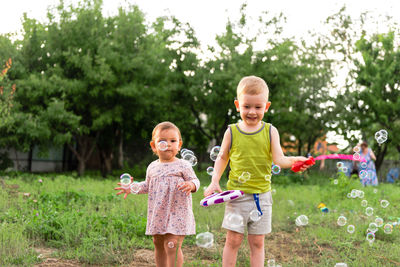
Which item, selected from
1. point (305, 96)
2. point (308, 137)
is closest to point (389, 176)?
point (308, 137)

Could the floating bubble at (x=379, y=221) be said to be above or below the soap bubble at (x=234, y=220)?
below

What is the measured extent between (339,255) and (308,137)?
17.7 metres

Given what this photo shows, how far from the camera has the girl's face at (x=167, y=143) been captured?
353 centimetres

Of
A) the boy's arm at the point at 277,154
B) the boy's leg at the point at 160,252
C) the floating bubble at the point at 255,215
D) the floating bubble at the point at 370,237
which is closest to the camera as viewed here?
the boy's arm at the point at 277,154

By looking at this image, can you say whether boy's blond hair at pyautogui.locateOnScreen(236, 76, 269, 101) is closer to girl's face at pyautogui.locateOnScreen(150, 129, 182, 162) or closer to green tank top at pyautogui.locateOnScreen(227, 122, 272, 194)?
green tank top at pyautogui.locateOnScreen(227, 122, 272, 194)

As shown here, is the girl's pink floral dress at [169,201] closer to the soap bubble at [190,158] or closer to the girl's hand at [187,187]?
the girl's hand at [187,187]

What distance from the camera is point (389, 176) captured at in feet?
73.1

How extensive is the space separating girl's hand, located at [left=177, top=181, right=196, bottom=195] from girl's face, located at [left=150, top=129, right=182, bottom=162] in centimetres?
32

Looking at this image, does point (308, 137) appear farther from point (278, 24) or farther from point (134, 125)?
point (134, 125)

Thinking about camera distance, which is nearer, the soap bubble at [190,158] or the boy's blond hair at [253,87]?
the boy's blond hair at [253,87]

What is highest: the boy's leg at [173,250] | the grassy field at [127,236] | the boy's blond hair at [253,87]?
the boy's blond hair at [253,87]

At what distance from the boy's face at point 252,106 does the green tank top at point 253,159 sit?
113 millimetres

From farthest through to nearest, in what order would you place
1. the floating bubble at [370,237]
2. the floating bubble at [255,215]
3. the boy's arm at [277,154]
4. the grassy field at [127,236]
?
the floating bubble at [370,237]
the grassy field at [127,236]
the floating bubble at [255,215]
the boy's arm at [277,154]

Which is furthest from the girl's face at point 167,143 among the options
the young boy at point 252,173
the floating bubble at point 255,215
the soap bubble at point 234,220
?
the floating bubble at point 255,215
